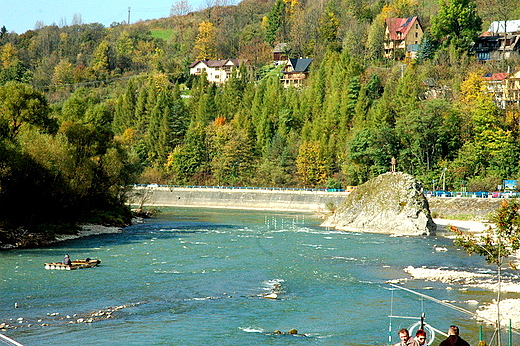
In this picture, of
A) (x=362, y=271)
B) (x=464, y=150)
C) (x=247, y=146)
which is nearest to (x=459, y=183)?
(x=464, y=150)

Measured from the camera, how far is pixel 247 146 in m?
136

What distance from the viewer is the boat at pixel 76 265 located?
156ft

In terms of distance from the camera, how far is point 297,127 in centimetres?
13962

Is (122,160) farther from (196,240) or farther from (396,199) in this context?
(396,199)

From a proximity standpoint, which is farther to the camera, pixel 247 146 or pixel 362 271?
pixel 247 146

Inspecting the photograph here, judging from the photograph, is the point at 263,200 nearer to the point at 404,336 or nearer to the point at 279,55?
the point at 279,55

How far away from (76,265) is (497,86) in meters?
92.0

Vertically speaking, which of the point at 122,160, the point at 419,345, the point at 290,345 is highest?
the point at 122,160

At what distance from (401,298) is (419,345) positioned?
62.5 feet

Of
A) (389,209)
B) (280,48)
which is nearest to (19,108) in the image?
(389,209)

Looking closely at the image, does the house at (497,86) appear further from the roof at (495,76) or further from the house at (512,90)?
the house at (512,90)

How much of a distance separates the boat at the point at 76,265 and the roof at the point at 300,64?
124m

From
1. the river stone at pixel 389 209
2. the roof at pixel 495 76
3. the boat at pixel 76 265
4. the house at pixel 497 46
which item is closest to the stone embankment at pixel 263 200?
the river stone at pixel 389 209

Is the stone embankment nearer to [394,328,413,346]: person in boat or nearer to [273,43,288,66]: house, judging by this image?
[394,328,413,346]: person in boat
